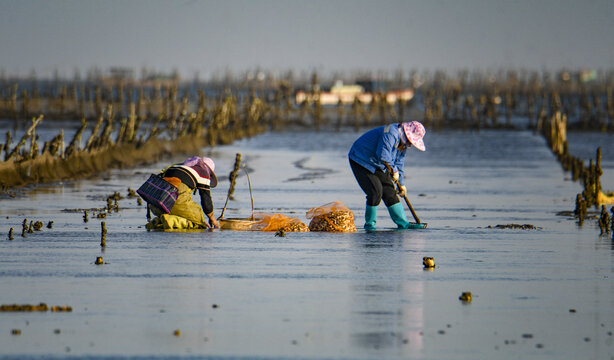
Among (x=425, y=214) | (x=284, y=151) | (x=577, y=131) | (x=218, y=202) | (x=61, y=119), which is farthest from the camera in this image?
(x=61, y=119)

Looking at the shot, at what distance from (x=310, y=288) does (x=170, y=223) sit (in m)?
4.86

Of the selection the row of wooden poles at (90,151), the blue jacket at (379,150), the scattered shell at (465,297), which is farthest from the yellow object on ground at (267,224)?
the row of wooden poles at (90,151)

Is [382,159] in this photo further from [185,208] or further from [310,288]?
[310,288]

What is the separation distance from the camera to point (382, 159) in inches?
585

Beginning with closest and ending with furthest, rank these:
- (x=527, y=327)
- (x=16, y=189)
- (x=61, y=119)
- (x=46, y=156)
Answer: (x=527, y=327) → (x=16, y=189) → (x=46, y=156) → (x=61, y=119)

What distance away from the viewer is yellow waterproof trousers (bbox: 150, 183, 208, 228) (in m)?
14.5

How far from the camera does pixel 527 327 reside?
8.57 metres

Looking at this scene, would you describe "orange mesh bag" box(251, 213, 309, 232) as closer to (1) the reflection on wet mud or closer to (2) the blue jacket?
(2) the blue jacket

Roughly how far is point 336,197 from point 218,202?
2877 mm

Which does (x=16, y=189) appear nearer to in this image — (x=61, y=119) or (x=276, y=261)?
(x=276, y=261)

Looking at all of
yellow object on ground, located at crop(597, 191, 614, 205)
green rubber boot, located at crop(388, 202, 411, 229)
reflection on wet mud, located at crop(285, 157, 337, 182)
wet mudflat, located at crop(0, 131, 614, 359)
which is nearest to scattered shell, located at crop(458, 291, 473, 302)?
wet mudflat, located at crop(0, 131, 614, 359)

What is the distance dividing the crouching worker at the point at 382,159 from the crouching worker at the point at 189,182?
193 centimetres

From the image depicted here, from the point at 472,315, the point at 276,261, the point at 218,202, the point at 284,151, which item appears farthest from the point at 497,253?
the point at 284,151

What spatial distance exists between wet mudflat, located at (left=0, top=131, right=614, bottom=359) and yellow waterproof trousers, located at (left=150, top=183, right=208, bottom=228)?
0.28 metres
